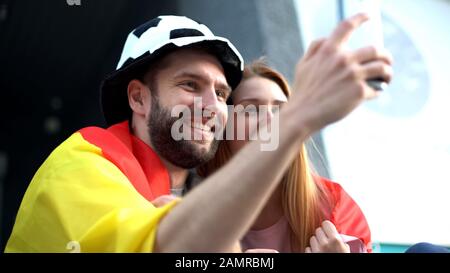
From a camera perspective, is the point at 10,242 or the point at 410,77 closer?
the point at 10,242

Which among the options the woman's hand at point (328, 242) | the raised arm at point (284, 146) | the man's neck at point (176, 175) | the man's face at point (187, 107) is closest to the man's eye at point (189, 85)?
the man's face at point (187, 107)

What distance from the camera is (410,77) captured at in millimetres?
2480

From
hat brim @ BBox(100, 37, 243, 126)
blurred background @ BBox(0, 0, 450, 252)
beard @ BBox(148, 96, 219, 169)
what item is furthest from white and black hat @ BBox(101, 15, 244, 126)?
blurred background @ BBox(0, 0, 450, 252)

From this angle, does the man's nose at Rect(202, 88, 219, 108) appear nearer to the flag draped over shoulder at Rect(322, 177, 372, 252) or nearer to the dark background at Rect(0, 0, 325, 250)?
the flag draped over shoulder at Rect(322, 177, 372, 252)

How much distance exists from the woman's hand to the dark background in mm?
933

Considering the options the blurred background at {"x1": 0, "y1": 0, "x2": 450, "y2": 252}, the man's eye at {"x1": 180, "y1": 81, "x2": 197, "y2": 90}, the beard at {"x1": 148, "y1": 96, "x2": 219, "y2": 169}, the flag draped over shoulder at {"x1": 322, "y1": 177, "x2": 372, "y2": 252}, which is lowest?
the flag draped over shoulder at {"x1": 322, "y1": 177, "x2": 372, "y2": 252}

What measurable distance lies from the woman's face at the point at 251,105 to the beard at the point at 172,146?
0.58ft

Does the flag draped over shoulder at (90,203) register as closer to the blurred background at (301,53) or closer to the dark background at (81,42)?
the blurred background at (301,53)

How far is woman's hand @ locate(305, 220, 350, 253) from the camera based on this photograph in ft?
2.72

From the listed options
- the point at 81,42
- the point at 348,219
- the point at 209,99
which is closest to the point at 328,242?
the point at 348,219
